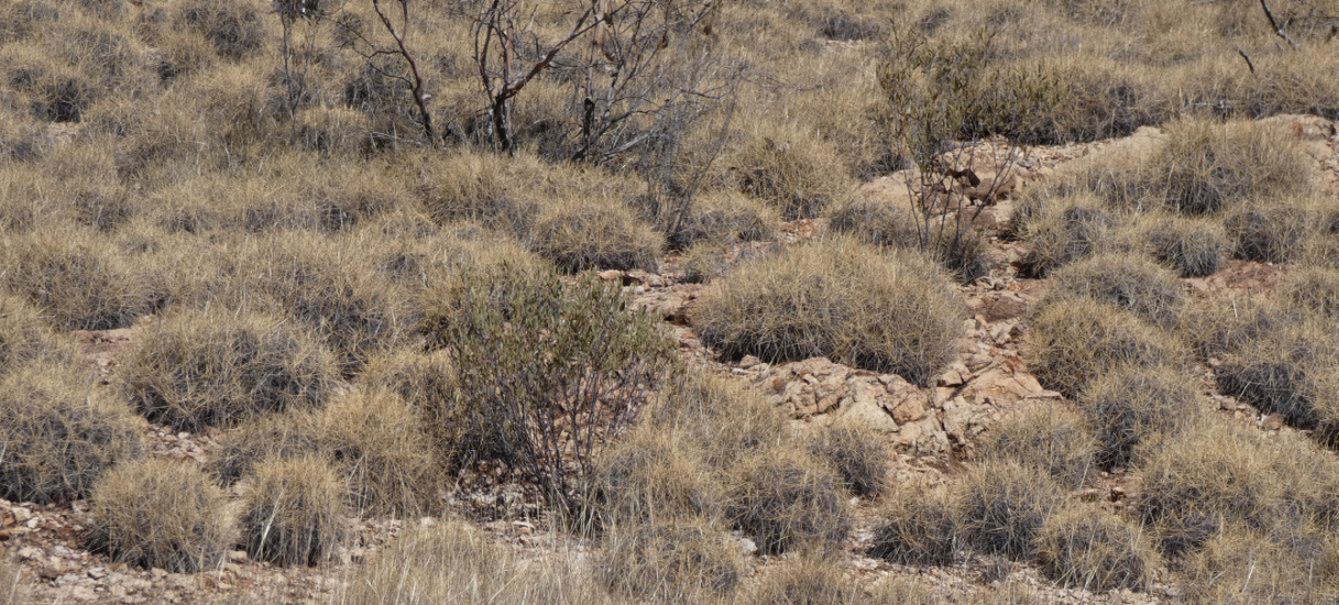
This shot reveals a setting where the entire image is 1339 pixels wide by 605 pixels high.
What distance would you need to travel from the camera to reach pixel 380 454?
5.17 meters

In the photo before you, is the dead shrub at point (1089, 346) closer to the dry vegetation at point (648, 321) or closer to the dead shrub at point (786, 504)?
the dry vegetation at point (648, 321)

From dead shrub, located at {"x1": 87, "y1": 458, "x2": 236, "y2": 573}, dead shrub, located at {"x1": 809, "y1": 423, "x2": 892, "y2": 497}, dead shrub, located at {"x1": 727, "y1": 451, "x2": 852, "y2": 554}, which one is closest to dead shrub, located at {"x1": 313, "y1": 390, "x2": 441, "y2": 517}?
dead shrub, located at {"x1": 87, "y1": 458, "x2": 236, "y2": 573}

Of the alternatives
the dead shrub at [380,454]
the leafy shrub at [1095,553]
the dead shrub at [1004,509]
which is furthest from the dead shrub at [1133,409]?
the dead shrub at [380,454]

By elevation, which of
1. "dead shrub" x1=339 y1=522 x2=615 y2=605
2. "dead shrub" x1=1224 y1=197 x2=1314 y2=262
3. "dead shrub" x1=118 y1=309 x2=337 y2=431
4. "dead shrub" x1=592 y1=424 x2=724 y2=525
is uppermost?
"dead shrub" x1=1224 y1=197 x2=1314 y2=262

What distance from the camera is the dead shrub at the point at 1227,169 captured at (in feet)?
26.4

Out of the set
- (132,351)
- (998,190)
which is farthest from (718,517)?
(998,190)

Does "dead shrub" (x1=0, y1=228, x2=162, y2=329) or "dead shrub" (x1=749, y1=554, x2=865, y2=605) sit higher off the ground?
"dead shrub" (x1=0, y1=228, x2=162, y2=329)

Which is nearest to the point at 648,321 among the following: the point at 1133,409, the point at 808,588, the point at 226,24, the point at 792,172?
the point at 808,588

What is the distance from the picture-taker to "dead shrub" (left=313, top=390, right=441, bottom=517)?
5.10 metres

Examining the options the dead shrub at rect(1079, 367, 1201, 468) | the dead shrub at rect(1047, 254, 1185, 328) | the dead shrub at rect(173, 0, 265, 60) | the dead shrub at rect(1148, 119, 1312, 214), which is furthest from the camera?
the dead shrub at rect(173, 0, 265, 60)

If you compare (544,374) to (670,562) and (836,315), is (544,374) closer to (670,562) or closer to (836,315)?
(670,562)

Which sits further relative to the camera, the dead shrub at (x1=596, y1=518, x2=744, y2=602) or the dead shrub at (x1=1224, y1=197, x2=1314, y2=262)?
the dead shrub at (x1=1224, y1=197, x2=1314, y2=262)

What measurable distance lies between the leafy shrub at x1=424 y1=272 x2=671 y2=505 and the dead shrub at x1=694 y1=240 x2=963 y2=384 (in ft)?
3.29

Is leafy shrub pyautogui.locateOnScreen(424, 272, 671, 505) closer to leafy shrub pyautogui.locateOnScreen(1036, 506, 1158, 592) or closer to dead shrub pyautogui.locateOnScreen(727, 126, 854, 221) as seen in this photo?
leafy shrub pyautogui.locateOnScreen(1036, 506, 1158, 592)
